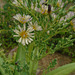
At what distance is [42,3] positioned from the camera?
82 cm

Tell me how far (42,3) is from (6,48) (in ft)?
6.26

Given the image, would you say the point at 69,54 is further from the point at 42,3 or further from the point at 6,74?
the point at 42,3

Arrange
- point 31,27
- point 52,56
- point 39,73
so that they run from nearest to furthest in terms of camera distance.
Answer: point 31,27
point 39,73
point 52,56

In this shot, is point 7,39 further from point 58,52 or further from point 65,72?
point 65,72

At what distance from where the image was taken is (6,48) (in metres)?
2.49

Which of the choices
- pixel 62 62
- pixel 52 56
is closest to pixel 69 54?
pixel 62 62

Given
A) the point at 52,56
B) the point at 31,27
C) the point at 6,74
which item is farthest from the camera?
the point at 52,56

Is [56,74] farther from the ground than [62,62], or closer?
farther from the ground

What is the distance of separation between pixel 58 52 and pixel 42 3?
1.70m

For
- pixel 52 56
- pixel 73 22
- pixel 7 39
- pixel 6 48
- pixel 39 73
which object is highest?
pixel 73 22

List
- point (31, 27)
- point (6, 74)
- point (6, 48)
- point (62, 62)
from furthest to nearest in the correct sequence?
point (6, 48), point (62, 62), point (6, 74), point (31, 27)

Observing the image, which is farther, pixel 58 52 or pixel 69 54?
pixel 58 52

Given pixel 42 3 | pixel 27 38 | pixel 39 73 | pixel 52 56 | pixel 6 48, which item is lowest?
pixel 39 73

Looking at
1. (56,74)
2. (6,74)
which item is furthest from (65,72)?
(6,74)
